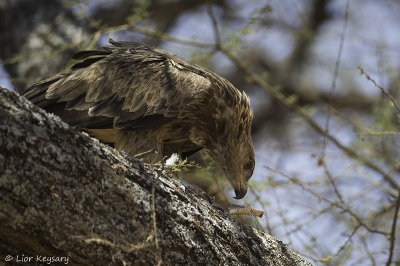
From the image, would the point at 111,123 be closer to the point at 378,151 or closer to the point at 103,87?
the point at 103,87

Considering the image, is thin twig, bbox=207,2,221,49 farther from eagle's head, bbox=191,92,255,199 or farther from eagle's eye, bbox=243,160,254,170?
eagle's eye, bbox=243,160,254,170

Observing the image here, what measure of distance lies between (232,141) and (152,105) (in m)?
0.89

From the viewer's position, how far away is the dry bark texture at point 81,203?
223 centimetres

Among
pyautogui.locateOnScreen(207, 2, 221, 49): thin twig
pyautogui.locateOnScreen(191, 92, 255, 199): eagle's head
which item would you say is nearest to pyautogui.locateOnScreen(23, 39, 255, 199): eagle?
pyautogui.locateOnScreen(191, 92, 255, 199): eagle's head

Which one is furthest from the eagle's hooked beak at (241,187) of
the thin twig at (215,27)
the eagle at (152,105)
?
the thin twig at (215,27)

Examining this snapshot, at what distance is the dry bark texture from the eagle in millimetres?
1384

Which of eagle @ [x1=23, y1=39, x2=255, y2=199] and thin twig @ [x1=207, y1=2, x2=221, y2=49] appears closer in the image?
eagle @ [x1=23, y1=39, x2=255, y2=199]

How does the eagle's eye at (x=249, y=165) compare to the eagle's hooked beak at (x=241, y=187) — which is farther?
the eagle's eye at (x=249, y=165)

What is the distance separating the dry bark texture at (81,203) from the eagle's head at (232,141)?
1.74 metres

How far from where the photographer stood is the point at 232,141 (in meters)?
4.73

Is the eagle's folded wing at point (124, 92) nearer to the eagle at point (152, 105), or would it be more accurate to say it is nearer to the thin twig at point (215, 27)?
the eagle at point (152, 105)

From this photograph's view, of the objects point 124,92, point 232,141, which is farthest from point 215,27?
point 124,92

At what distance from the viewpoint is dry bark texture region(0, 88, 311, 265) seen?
2.23 metres

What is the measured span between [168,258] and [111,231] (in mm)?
379
